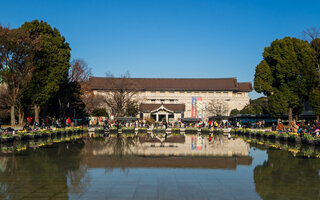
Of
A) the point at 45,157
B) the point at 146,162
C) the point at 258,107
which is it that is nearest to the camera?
the point at 146,162

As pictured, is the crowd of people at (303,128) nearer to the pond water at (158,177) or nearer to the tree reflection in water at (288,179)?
the pond water at (158,177)

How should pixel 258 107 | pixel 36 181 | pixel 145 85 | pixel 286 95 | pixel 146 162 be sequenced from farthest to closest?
pixel 145 85, pixel 258 107, pixel 286 95, pixel 146 162, pixel 36 181

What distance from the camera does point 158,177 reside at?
12055 millimetres

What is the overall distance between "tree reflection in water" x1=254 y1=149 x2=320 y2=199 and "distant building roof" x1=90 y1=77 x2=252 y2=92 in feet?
242

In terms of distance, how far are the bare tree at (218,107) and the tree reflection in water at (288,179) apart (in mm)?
69193

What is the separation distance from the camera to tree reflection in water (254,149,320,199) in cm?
980

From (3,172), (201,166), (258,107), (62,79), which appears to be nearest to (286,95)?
(258,107)

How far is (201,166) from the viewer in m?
14.7

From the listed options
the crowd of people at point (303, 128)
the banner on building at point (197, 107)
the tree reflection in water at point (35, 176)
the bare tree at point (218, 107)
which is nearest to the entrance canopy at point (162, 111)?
the banner on building at point (197, 107)

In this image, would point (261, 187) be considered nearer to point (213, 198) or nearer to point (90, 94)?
point (213, 198)

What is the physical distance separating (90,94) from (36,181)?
67.5 meters

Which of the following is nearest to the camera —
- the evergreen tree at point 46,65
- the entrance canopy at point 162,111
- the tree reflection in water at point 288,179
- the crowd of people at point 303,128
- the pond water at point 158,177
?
the pond water at point 158,177

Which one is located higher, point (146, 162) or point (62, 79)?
point (62, 79)

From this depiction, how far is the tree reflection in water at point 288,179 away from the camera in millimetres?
9797
